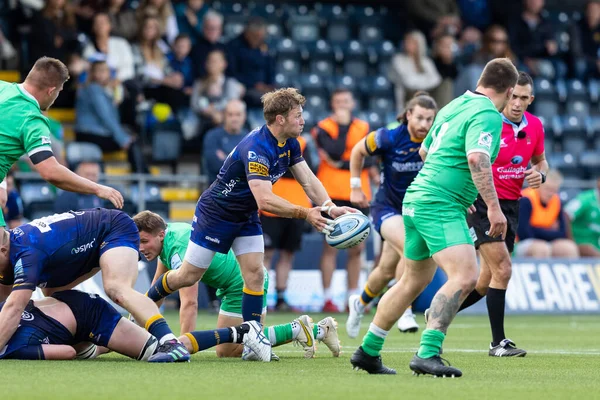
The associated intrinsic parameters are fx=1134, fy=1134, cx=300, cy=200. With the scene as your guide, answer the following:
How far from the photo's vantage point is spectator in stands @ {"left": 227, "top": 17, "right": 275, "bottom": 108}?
18812 millimetres

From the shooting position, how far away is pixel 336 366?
322 inches

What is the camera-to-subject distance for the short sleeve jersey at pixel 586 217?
722 inches

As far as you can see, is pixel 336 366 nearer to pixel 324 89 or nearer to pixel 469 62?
pixel 324 89

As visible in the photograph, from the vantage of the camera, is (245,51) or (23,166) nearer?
(23,166)

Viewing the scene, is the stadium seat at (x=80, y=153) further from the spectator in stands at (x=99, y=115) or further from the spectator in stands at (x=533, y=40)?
the spectator in stands at (x=533, y=40)

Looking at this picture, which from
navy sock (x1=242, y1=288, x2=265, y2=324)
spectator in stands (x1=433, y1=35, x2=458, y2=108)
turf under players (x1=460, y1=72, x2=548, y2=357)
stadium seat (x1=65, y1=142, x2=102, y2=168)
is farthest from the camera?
spectator in stands (x1=433, y1=35, x2=458, y2=108)

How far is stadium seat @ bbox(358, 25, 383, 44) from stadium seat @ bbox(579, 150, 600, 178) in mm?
4497

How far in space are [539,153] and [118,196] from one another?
400 centimetres

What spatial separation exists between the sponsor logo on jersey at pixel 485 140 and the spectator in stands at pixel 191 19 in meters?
12.6

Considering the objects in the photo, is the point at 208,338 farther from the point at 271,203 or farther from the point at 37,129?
the point at 37,129

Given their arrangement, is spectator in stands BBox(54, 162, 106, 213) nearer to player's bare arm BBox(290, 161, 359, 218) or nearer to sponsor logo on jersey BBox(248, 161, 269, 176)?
player's bare arm BBox(290, 161, 359, 218)

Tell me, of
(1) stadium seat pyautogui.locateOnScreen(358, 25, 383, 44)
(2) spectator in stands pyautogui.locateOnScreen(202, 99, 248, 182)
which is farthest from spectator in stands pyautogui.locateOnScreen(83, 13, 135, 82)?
(1) stadium seat pyautogui.locateOnScreen(358, 25, 383, 44)

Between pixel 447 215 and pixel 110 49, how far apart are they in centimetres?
1093

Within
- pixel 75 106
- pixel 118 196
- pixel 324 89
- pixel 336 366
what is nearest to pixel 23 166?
pixel 75 106
